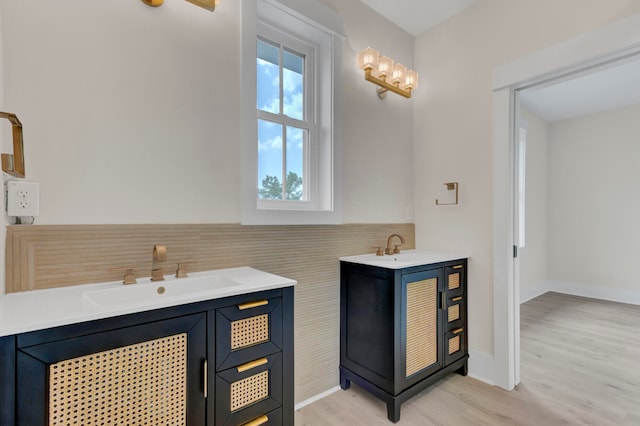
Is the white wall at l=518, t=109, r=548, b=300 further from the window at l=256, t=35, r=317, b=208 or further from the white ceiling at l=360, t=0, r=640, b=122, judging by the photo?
the window at l=256, t=35, r=317, b=208

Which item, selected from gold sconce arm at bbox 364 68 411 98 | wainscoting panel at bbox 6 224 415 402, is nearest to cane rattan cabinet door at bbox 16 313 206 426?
wainscoting panel at bbox 6 224 415 402

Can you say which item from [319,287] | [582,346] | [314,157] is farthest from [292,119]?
[582,346]

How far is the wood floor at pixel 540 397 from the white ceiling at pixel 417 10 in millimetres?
2832

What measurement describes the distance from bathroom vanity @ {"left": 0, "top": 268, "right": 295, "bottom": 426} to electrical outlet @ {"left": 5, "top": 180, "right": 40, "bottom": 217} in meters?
0.31

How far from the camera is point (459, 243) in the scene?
2428 mm

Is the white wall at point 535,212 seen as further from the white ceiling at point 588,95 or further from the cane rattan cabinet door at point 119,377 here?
the cane rattan cabinet door at point 119,377

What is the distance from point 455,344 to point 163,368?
199 centimetres

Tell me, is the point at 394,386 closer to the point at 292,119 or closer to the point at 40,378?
the point at 40,378

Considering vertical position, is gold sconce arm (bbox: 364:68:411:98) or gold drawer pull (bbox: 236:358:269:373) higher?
gold sconce arm (bbox: 364:68:411:98)

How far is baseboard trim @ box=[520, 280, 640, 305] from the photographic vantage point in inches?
166

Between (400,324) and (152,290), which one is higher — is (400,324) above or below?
below

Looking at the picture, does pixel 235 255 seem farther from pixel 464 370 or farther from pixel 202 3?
pixel 464 370

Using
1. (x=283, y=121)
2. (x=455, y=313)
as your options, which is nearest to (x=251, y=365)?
(x=283, y=121)

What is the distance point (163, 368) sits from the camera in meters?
1.04
